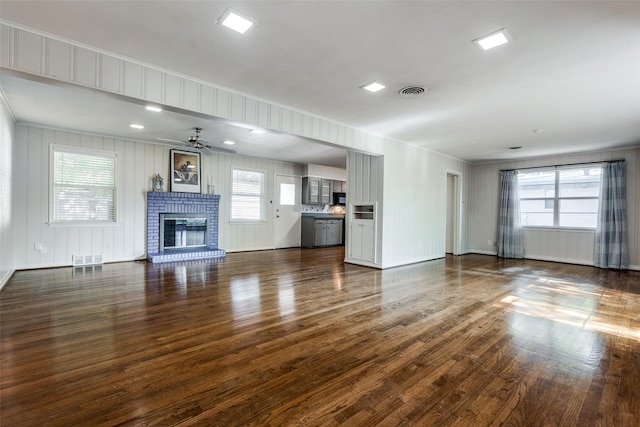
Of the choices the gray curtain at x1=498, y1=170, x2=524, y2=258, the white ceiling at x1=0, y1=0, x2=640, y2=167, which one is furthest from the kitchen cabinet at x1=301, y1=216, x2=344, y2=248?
the white ceiling at x1=0, y1=0, x2=640, y2=167

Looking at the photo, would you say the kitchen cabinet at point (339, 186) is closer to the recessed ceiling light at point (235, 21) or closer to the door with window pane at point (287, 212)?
the door with window pane at point (287, 212)

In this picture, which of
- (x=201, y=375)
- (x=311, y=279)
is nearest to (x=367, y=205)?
(x=311, y=279)

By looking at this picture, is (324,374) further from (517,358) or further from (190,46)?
(190,46)

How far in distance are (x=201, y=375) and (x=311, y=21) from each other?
8.80 ft

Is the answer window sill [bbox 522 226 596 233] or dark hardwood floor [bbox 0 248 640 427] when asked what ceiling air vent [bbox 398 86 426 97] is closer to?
dark hardwood floor [bbox 0 248 640 427]

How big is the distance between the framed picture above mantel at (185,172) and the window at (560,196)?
8107 mm

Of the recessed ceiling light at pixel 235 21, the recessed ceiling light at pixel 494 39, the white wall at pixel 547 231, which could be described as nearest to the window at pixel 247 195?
the recessed ceiling light at pixel 235 21

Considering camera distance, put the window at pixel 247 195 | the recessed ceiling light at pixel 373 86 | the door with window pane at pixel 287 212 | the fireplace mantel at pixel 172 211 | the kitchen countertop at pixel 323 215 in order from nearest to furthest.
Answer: the recessed ceiling light at pixel 373 86, the fireplace mantel at pixel 172 211, the window at pixel 247 195, the door with window pane at pixel 287 212, the kitchen countertop at pixel 323 215

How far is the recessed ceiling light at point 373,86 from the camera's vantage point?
3424 mm

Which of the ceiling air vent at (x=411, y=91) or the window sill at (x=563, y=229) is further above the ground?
the ceiling air vent at (x=411, y=91)

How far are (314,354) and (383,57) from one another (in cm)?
268

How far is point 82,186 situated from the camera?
5.91m

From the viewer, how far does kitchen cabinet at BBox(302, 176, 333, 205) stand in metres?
9.35

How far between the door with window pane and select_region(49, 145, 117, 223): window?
13.4 ft
